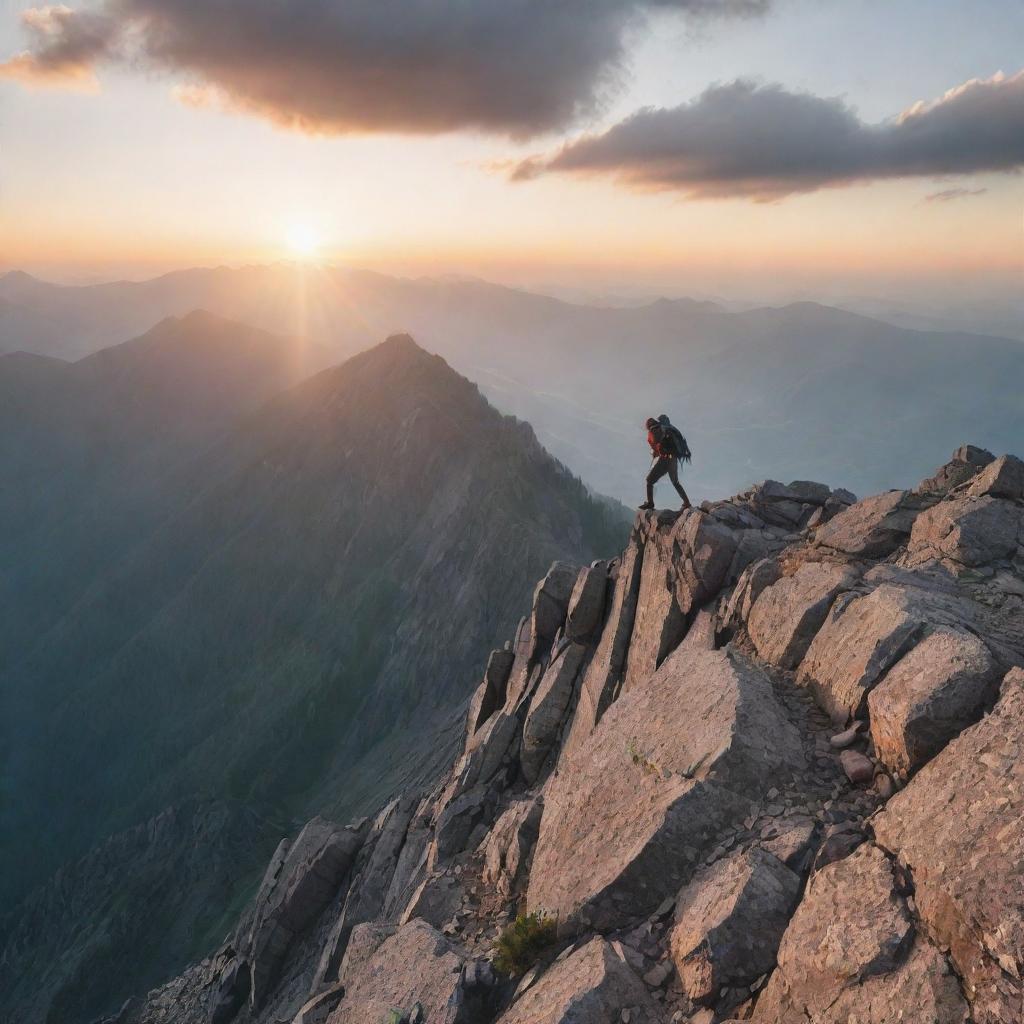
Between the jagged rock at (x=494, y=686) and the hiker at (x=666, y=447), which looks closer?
the hiker at (x=666, y=447)

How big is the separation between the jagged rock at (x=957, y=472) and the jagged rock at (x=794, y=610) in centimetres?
573

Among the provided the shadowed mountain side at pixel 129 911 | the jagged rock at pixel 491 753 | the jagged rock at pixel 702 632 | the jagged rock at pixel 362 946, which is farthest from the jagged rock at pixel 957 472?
the shadowed mountain side at pixel 129 911

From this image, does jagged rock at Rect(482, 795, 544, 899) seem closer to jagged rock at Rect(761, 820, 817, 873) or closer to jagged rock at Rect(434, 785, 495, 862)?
jagged rock at Rect(434, 785, 495, 862)

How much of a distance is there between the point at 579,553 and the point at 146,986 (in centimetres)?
6657

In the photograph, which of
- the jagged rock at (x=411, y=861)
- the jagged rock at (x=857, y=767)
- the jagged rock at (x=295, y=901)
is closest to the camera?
the jagged rock at (x=857, y=767)

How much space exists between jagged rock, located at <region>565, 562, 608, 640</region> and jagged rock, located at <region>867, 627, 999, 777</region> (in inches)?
613

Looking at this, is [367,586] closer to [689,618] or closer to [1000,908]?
[689,618]

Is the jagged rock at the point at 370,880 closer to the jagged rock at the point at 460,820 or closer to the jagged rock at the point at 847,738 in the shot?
the jagged rock at the point at 460,820

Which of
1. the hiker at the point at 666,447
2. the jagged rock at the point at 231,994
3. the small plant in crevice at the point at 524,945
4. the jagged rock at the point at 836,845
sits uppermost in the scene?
the hiker at the point at 666,447

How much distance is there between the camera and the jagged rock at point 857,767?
39.8 feet

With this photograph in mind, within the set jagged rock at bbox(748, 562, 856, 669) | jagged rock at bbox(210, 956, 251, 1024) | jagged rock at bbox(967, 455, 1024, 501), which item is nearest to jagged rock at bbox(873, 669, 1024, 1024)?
jagged rock at bbox(748, 562, 856, 669)

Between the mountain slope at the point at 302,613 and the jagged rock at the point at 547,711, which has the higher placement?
the jagged rock at the point at 547,711

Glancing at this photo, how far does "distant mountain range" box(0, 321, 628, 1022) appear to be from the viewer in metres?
84.1

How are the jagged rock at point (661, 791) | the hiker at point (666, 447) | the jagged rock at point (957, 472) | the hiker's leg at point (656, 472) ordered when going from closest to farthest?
the jagged rock at point (661, 791), the jagged rock at point (957, 472), the hiker at point (666, 447), the hiker's leg at point (656, 472)
